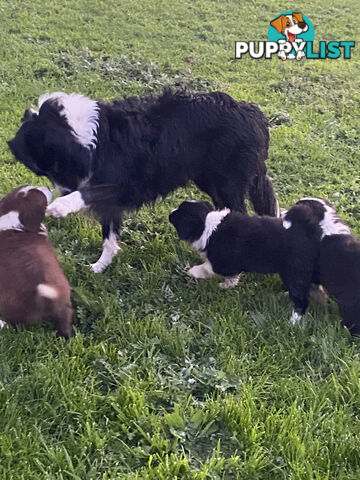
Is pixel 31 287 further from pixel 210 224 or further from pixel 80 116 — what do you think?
pixel 210 224

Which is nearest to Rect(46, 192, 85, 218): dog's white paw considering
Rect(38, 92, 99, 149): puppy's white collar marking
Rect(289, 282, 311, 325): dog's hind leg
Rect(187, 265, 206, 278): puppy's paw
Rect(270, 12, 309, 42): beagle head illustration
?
Rect(38, 92, 99, 149): puppy's white collar marking

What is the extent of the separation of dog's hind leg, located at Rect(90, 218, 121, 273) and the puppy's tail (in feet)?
3.91

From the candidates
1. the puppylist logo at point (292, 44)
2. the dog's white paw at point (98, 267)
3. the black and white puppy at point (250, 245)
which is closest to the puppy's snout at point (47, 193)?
the dog's white paw at point (98, 267)

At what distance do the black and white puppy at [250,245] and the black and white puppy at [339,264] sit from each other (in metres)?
0.06

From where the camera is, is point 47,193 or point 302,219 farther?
point 302,219

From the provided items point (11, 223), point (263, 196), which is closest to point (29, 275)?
point (11, 223)

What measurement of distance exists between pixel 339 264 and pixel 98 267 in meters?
1.86

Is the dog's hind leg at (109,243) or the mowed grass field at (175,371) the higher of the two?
the dog's hind leg at (109,243)

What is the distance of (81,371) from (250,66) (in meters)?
7.28

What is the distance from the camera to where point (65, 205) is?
3.19 metres

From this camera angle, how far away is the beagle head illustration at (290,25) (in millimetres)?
10703

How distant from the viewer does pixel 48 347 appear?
2902mm

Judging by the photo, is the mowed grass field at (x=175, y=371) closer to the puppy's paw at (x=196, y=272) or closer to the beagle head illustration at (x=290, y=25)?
the puppy's paw at (x=196, y=272)

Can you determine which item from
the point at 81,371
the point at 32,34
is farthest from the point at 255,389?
the point at 32,34
